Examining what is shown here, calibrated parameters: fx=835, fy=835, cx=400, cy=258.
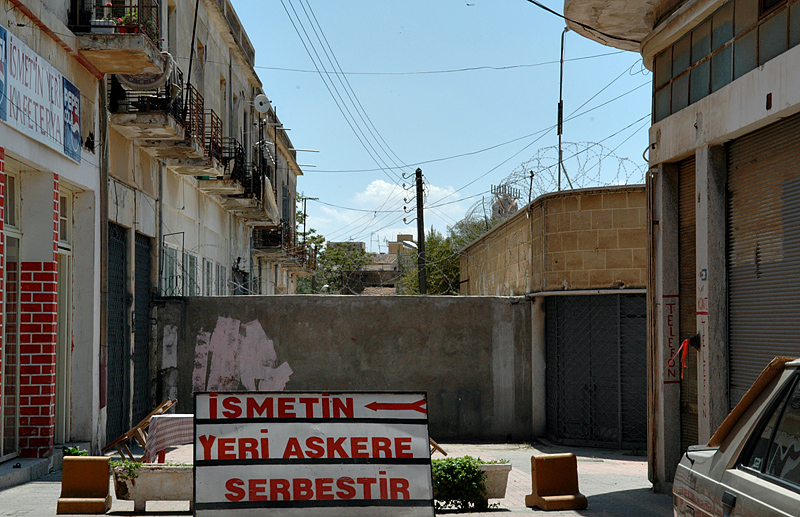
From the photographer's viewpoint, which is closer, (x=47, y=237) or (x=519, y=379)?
(x=47, y=237)

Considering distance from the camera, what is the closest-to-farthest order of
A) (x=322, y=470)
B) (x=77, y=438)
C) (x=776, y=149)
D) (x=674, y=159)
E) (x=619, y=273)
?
(x=322, y=470)
(x=776, y=149)
(x=674, y=159)
(x=77, y=438)
(x=619, y=273)

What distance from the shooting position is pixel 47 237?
11094 mm

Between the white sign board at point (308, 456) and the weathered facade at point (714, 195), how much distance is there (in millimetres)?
3971

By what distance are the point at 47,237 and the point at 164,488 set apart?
428 centimetres

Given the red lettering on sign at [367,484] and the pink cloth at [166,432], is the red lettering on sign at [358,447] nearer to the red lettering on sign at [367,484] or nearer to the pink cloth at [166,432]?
the red lettering on sign at [367,484]

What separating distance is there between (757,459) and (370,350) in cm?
1232

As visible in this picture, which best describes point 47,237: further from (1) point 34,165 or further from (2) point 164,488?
(2) point 164,488

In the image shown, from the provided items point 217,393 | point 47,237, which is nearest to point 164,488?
point 217,393

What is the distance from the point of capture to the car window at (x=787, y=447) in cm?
352

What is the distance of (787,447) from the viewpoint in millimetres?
3635

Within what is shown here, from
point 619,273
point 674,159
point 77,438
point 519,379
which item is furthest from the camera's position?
point 519,379

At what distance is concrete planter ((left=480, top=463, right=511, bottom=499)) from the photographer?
927cm

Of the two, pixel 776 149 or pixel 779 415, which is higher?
pixel 776 149

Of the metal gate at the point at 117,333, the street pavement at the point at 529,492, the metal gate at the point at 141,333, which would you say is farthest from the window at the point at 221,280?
the street pavement at the point at 529,492
